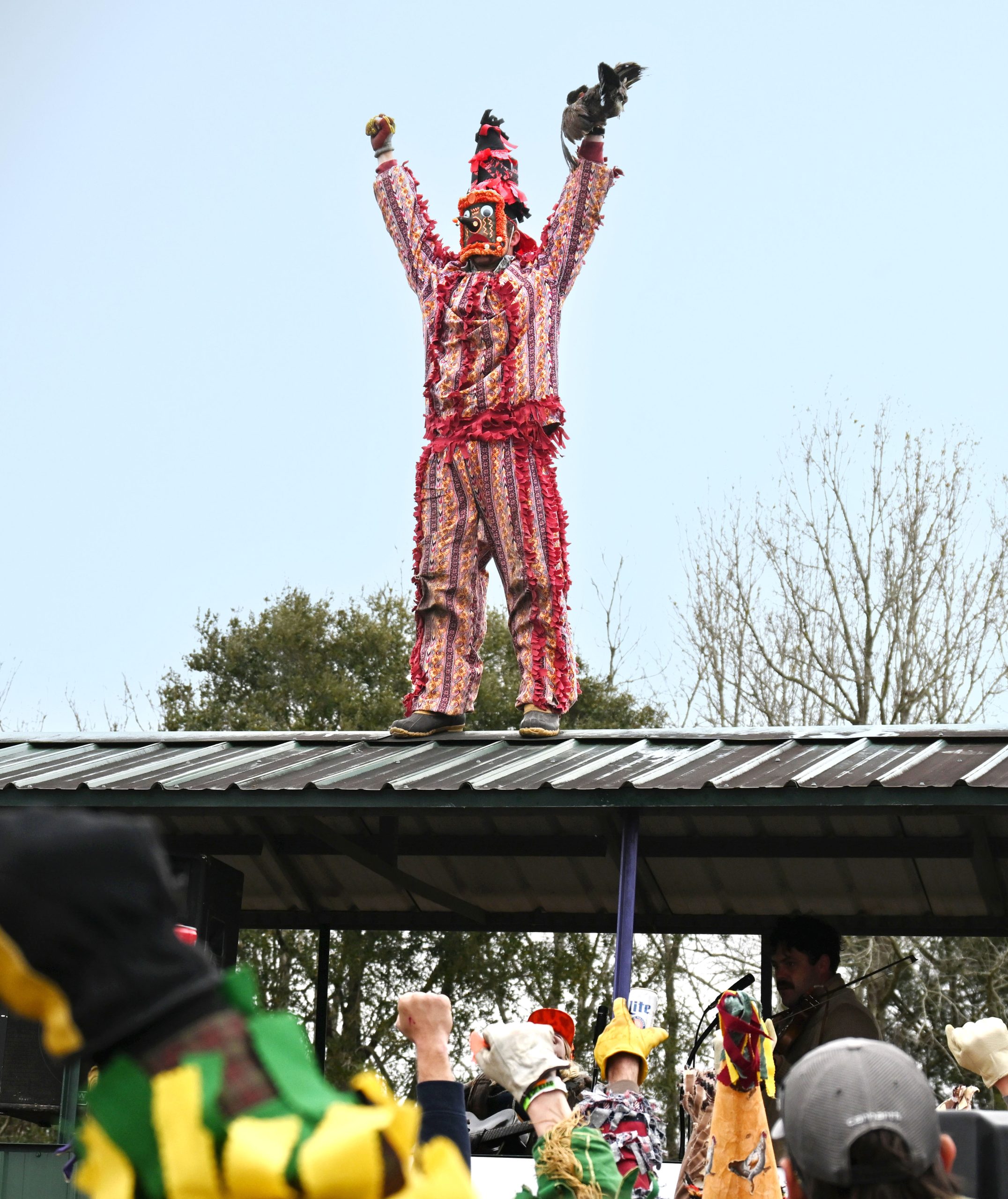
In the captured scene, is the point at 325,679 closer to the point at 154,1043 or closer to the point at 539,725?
the point at 539,725

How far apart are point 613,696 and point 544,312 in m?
14.5

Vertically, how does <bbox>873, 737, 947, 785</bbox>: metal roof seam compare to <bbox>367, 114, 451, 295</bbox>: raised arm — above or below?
below

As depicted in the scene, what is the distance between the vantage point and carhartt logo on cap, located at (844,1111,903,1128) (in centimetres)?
199

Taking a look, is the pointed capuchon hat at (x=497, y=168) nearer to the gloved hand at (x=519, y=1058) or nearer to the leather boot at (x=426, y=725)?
the leather boot at (x=426, y=725)

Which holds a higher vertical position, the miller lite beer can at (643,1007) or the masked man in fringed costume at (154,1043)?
the masked man in fringed costume at (154,1043)

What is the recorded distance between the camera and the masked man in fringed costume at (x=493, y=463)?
9406 millimetres

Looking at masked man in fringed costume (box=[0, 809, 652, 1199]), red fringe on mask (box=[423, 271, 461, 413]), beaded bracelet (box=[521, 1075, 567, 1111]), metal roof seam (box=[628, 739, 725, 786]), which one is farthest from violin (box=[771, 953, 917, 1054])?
red fringe on mask (box=[423, 271, 461, 413])

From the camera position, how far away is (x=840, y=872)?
9734mm

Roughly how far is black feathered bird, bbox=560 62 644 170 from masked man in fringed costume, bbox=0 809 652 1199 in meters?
8.75

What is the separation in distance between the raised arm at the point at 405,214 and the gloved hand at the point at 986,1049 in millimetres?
5844

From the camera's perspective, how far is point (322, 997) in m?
10.6

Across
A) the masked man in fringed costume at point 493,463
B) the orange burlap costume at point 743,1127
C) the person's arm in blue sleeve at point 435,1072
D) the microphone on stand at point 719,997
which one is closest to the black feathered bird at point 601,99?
the masked man in fringed costume at point 493,463

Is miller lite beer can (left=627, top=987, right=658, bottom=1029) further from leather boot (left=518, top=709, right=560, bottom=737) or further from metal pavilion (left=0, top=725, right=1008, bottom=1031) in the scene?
leather boot (left=518, top=709, right=560, bottom=737)

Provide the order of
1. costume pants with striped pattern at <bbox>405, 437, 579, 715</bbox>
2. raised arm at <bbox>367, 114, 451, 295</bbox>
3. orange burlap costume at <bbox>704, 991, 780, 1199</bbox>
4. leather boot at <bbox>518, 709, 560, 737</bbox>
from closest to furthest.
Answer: orange burlap costume at <bbox>704, 991, 780, 1199</bbox>, leather boot at <bbox>518, 709, 560, 737</bbox>, costume pants with striped pattern at <bbox>405, 437, 579, 715</bbox>, raised arm at <bbox>367, 114, 451, 295</bbox>
